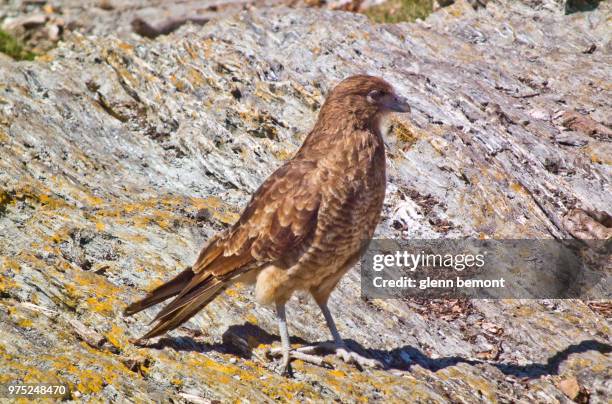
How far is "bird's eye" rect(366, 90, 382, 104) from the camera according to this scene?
6.69 meters

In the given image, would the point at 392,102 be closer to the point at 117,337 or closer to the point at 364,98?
the point at 364,98

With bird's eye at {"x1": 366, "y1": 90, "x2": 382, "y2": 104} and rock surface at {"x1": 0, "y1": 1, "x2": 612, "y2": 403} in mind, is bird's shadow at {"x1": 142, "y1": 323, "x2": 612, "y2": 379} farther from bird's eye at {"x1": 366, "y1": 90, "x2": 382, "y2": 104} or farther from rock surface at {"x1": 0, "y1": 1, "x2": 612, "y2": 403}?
bird's eye at {"x1": 366, "y1": 90, "x2": 382, "y2": 104}

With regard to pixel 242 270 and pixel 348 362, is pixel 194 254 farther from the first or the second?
pixel 348 362

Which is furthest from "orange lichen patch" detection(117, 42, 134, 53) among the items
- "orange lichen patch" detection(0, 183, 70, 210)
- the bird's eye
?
the bird's eye

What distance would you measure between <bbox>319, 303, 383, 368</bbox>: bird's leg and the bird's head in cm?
167

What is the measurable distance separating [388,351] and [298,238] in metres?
1.35

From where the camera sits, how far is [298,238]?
19.8 feet

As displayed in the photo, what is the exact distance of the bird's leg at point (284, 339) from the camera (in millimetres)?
5926

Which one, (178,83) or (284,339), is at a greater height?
(178,83)

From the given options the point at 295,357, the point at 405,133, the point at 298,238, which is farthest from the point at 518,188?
the point at 295,357

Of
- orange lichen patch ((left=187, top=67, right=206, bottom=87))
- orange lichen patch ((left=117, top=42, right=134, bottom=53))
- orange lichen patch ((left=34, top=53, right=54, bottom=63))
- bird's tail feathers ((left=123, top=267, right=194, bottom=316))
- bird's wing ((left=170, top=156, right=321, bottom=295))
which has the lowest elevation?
bird's tail feathers ((left=123, top=267, right=194, bottom=316))

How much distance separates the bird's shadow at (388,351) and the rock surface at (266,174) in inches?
0.7

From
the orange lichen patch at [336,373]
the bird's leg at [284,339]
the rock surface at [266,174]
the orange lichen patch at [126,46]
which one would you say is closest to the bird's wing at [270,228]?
the bird's leg at [284,339]

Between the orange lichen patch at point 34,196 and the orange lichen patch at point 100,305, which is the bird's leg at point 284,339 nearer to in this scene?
the orange lichen patch at point 100,305
